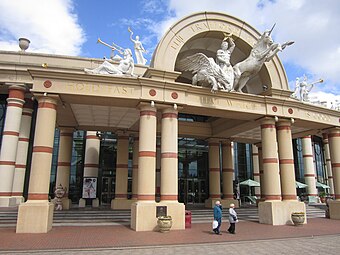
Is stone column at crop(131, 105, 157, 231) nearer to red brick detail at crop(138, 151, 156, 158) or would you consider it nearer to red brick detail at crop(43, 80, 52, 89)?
red brick detail at crop(138, 151, 156, 158)

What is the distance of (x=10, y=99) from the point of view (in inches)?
715

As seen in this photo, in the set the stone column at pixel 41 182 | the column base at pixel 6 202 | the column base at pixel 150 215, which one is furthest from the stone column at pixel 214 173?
the column base at pixel 6 202

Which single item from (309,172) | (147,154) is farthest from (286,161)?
(309,172)

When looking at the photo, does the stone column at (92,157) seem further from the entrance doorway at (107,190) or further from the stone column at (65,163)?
the stone column at (65,163)

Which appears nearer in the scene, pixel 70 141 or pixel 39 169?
pixel 39 169

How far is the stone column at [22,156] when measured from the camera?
64.5 feet

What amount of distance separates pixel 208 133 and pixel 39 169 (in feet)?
44.0

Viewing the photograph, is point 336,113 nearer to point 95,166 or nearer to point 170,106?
point 170,106

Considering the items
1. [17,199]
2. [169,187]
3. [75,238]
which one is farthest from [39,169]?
[17,199]

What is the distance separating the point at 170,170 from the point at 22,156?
12.6 m

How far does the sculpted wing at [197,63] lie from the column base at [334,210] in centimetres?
1222

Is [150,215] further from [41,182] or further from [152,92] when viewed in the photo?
[152,92]

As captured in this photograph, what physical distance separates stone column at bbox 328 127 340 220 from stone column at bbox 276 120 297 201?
14.4 ft

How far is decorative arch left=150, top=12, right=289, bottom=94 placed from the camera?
1447 cm
